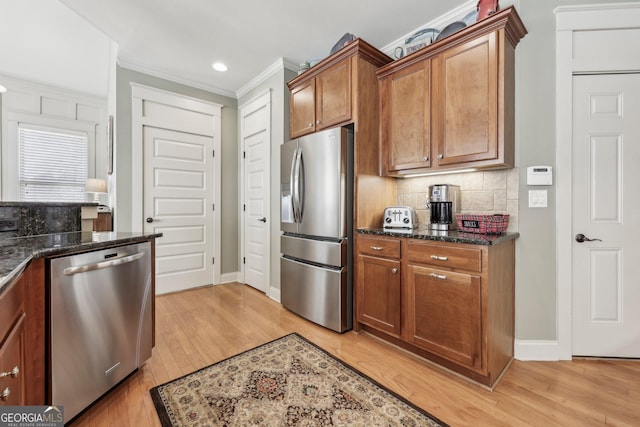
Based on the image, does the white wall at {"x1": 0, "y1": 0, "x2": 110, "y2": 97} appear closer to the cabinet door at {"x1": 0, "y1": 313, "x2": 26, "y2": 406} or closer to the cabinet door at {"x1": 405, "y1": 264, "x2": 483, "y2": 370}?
the cabinet door at {"x1": 0, "y1": 313, "x2": 26, "y2": 406}

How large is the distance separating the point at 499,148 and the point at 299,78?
2048 millimetres

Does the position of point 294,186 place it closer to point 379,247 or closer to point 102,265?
point 379,247

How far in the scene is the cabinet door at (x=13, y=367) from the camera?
92cm

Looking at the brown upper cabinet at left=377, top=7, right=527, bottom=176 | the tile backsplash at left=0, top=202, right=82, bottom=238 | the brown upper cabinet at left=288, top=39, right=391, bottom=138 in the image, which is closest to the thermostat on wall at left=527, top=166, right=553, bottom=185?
the brown upper cabinet at left=377, top=7, right=527, bottom=176

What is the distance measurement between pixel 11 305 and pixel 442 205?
8.10 ft

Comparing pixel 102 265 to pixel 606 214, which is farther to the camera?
pixel 606 214

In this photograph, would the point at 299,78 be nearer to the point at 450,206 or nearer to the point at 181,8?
the point at 181,8

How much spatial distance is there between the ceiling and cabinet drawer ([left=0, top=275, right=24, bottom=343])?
2.42 metres

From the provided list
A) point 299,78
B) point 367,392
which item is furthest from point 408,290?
point 299,78

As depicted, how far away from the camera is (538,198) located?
204cm

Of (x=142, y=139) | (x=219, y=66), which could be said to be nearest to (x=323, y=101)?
(x=219, y=66)

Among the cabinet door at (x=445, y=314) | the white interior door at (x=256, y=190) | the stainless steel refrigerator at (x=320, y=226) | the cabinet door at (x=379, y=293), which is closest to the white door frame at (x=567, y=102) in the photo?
the cabinet door at (x=445, y=314)

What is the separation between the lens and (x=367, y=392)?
167 centimetres

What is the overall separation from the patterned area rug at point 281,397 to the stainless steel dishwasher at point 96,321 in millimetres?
305
